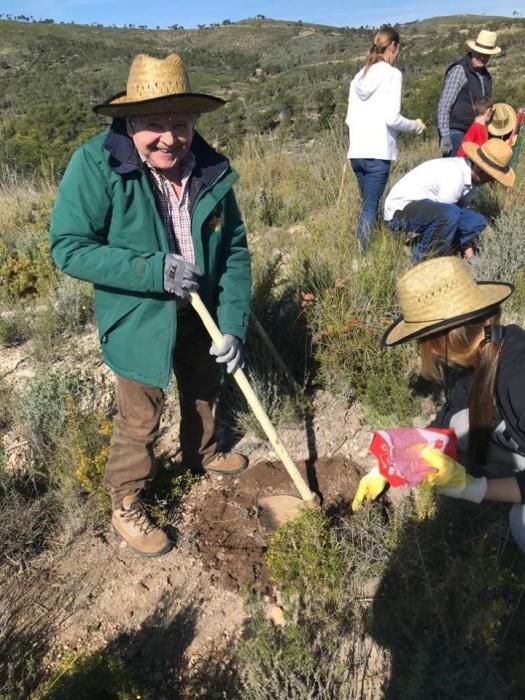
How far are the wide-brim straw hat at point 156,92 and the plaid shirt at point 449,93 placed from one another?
3788mm

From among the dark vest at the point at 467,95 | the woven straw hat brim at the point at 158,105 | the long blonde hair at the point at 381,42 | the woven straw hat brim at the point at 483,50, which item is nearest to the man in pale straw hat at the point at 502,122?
the dark vest at the point at 467,95

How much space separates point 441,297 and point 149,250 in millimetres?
1086

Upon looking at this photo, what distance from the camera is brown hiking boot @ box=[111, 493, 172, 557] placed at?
94.6 inches

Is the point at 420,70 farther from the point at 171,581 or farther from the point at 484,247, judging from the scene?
the point at 171,581

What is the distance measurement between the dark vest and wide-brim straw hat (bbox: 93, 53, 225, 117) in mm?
3836

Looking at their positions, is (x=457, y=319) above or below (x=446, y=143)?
below

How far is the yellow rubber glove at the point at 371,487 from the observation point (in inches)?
93.6

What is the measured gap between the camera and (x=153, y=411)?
2250 mm

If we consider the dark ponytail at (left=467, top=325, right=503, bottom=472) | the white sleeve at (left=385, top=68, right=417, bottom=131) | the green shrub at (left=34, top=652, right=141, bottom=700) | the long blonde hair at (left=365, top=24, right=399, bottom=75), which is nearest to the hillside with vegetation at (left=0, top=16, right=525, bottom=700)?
the green shrub at (left=34, top=652, right=141, bottom=700)

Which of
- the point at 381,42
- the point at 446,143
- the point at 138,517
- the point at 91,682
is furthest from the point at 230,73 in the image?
the point at 91,682

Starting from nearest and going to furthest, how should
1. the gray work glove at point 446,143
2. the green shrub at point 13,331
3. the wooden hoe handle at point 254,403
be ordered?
1. the wooden hoe handle at point 254,403
2. the green shrub at point 13,331
3. the gray work glove at point 446,143

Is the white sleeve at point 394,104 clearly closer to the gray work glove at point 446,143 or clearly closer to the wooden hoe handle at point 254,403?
the gray work glove at point 446,143

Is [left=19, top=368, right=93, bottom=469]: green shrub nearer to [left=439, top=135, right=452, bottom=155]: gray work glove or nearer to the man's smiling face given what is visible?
the man's smiling face

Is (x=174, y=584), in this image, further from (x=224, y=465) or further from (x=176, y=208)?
(x=176, y=208)
